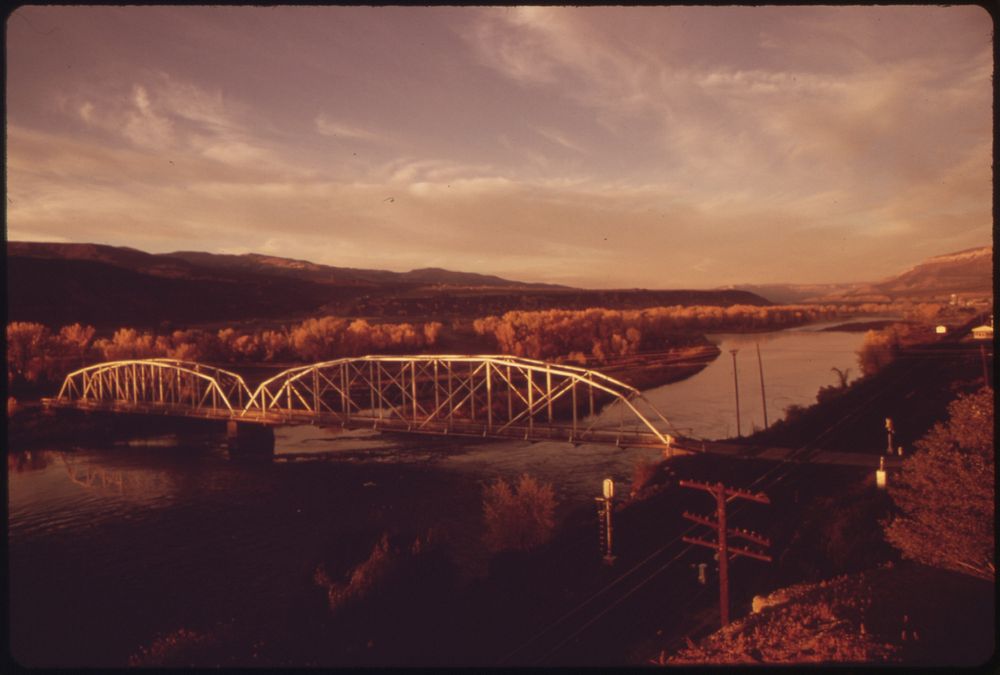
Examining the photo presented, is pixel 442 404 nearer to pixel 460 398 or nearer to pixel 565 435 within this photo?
pixel 565 435

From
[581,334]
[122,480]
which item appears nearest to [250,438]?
[122,480]

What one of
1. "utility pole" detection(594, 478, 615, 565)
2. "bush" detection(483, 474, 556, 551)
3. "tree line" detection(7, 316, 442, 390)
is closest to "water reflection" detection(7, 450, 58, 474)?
"tree line" detection(7, 316, 442, 390)

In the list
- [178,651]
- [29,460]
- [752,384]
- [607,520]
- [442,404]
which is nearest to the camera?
[178,651]

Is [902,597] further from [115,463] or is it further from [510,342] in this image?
[510,342]

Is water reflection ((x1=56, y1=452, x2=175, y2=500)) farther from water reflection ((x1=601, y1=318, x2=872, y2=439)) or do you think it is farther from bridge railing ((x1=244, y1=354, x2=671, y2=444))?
water reflection ((x1=601, y1=318, x2=872, y2=439))

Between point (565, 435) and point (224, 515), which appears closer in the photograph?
point (224, 515)
